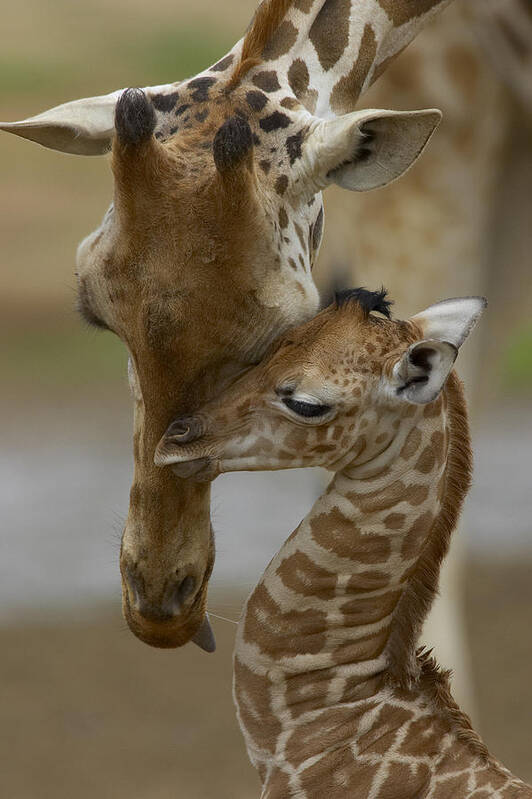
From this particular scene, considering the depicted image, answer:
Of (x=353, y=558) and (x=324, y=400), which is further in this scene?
(x=353, y=558)

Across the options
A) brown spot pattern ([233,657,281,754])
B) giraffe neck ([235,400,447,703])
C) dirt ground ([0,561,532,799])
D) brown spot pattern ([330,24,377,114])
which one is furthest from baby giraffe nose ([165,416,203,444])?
dirt ground ([0,561,532,799])

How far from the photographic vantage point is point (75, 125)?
368 centimetres

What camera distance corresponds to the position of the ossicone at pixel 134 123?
3.07 metres

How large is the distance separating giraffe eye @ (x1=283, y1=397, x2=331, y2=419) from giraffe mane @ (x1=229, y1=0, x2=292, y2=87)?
97 centimetres

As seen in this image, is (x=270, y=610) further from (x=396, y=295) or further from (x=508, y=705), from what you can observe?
(x=508, y=705)

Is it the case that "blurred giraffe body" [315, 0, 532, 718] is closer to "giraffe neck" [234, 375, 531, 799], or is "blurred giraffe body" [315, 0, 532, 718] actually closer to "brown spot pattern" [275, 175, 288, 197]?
"brown spot pattern" [275, 175, 288, 197]

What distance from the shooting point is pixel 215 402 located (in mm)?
3203

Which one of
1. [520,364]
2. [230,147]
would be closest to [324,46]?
[230,147]

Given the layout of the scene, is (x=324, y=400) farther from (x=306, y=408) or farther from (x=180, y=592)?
(x=180, y=592)

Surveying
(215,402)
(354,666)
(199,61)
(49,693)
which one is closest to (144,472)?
(215,402)

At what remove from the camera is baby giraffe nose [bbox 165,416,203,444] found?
3.14 meters

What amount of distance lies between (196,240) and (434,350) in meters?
0.55

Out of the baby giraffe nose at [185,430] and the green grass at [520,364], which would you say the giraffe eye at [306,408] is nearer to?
the baby giraffe nose at [185,430]

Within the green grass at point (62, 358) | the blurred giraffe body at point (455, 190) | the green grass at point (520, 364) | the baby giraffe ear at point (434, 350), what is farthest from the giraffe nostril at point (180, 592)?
the green grass at point (520, 364)
